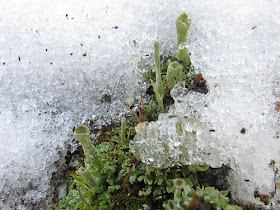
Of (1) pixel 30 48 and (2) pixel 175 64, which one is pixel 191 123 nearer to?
(2) pixel 175 64

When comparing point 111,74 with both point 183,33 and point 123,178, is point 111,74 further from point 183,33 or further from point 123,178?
point 123,178

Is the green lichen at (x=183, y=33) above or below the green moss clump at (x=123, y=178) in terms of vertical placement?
above

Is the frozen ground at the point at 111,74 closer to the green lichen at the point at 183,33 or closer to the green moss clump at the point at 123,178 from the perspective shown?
the green lichen at the point at 183,33

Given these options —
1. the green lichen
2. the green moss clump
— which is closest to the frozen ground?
the green lichen

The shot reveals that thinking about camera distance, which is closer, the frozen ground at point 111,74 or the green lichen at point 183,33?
the frozen ground at point 111,74

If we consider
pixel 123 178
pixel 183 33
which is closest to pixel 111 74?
pixel 183 33

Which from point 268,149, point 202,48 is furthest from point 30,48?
point 268,149

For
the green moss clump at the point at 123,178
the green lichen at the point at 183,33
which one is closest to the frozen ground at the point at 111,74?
the green lichen at the point at 183,33

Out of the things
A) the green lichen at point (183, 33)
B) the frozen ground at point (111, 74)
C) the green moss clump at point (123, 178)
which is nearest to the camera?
the green moss clump at point (123, 178)

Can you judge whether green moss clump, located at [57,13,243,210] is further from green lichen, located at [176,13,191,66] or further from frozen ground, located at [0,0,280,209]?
frozen ground, located at [0,0,280,209]
